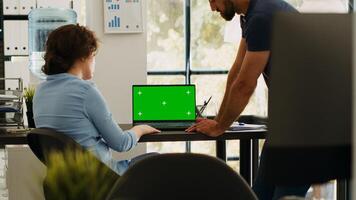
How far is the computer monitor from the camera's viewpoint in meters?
1.03

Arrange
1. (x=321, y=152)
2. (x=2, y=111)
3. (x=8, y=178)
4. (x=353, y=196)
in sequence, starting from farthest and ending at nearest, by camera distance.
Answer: (x=8, y=178), (x=2, y=111), (x=321, y=152), (x=353, y=196)

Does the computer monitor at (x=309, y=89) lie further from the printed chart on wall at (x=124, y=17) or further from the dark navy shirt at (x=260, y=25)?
the printed chart on wall at (x=124, y=17)

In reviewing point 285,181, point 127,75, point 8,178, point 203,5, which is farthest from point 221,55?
point 285,181

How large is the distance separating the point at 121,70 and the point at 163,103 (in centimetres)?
142

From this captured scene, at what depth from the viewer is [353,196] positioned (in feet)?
2.99

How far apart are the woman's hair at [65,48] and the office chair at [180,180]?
1.14 metres

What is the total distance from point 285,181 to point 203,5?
18.8ft

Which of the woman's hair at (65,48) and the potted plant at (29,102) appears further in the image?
the potted plant at (29,102)

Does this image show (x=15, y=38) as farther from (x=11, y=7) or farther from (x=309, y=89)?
(x=309, y=89)

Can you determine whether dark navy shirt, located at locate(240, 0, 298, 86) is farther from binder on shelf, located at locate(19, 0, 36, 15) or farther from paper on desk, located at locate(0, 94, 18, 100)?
binder on shelf, located at locate(19, 0, 36, 15)

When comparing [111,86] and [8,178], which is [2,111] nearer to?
[8,178]

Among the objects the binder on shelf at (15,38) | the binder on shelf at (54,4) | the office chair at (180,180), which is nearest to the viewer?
the office chair at (180,180)

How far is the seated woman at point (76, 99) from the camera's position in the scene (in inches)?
102

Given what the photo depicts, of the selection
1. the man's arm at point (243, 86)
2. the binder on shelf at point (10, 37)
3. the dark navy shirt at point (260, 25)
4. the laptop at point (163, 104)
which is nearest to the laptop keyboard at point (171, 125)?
the laptop at point (163, 104)
